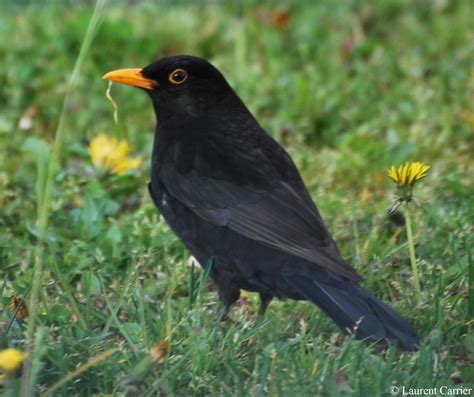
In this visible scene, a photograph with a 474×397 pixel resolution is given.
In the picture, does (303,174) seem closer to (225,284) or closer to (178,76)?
(178,76)

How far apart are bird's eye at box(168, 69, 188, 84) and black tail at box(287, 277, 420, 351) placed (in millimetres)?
1314

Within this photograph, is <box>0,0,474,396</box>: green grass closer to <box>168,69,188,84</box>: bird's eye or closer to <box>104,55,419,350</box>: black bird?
<box>104,55,419,350</box>: black bird

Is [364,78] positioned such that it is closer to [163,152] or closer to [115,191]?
[115,191]

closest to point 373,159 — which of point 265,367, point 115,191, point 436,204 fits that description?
point 436,204

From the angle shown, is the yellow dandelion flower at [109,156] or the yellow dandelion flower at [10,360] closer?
the yellow dandelion flower at [10,360]

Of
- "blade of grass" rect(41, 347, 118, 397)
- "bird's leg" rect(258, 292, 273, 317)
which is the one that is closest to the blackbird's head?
"bird's leg" rect(258, 292, 273, 317)

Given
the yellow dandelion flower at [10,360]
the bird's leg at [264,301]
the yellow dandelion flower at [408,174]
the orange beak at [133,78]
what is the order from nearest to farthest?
1. the yellow dandelion flower at [10,360]
2. the yellow dandelion flower at [408,174]
3. the bird's leg at [264,301]
4. the orange beak at [133,78]

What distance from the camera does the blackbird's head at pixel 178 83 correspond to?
518cm

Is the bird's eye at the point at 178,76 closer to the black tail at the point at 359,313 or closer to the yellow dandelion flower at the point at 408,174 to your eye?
the yellow dandelion flower at the point at 408,174

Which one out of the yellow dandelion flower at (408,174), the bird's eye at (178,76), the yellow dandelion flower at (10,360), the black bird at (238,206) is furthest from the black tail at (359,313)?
the bird's eye at (178,76)

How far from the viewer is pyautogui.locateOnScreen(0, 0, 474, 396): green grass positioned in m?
3.92

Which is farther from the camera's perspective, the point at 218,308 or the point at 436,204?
the point at 436,204

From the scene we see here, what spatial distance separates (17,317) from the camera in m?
4.45

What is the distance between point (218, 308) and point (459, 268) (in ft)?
3.36
